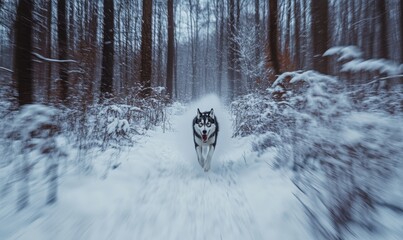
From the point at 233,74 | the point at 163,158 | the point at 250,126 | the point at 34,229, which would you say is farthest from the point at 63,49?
the point at 233,74

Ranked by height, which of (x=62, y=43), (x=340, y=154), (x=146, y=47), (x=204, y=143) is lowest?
(x=204, y=143)

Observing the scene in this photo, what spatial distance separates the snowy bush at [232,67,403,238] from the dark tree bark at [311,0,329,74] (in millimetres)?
665

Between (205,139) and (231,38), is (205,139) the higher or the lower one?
the lower one

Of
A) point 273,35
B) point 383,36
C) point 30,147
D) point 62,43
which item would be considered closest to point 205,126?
point 30,147

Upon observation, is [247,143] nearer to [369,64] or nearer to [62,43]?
[369,64]

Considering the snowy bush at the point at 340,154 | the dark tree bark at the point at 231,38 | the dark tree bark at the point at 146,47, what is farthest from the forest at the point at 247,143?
the dark tree bark at the point at 231,38

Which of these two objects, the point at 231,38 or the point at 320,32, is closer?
the point at 320,32

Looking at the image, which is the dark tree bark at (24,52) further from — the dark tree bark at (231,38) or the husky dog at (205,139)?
the dark tree bark at (231,38)

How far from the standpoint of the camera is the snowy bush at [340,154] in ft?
6.03

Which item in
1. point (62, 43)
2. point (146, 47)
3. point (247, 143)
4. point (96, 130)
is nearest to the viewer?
point (96, 130)

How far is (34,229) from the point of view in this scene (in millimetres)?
1767

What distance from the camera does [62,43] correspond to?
4867mm

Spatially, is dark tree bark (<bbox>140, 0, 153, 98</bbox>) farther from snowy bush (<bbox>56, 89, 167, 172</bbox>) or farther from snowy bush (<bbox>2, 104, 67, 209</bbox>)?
snowy bush (<bbox>2, 104, 67, 209</bbox>)

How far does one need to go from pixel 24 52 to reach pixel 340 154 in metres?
4.46
